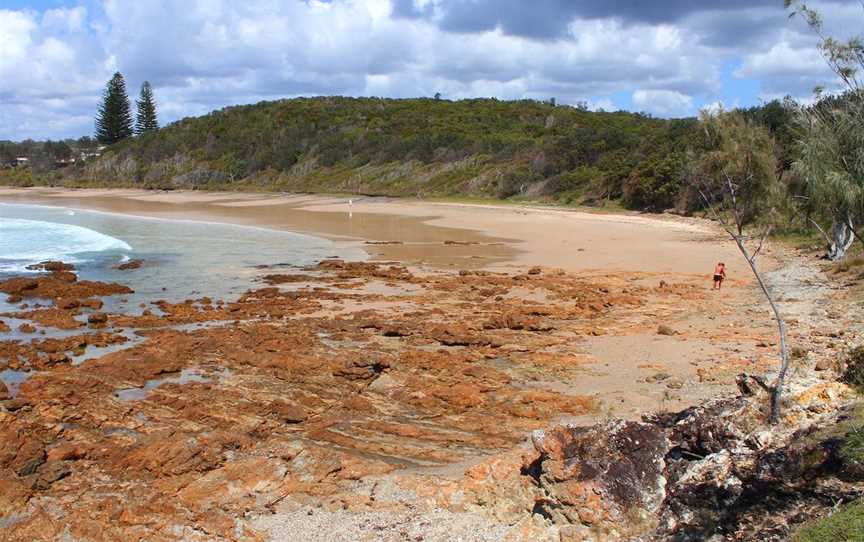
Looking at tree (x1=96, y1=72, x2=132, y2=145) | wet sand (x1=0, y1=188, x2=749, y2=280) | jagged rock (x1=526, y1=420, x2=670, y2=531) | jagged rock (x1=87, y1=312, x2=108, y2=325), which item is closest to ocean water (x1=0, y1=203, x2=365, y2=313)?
jagged rock (x1=87, y1=312, x2=108, y2=325)

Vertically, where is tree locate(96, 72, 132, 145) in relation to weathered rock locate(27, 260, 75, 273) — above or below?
above

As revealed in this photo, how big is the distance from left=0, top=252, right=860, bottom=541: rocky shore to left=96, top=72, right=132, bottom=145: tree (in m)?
95.3

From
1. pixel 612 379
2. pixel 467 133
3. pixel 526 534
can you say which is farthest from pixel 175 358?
pixel 467 133

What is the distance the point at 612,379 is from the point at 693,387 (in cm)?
111

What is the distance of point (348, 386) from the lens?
10570 millimetres

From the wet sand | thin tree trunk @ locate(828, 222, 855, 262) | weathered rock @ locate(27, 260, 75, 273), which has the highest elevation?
thin tree trunk @ locate(828, 222, 855, 262)

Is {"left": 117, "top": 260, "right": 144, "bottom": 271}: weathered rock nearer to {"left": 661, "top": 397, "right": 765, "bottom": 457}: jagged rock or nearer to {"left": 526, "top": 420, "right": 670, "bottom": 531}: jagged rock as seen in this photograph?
{"left": 526, "top": 420, "right": 670, "bottom": 531}: jagged rock

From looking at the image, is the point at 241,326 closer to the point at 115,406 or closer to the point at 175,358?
the point at 175,358

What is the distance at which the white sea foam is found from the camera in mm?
26078

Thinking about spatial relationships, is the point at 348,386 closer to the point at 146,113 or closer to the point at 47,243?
the point at 47,243

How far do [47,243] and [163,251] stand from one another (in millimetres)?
7003

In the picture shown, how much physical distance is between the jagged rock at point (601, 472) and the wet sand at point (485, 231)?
46.5 ft

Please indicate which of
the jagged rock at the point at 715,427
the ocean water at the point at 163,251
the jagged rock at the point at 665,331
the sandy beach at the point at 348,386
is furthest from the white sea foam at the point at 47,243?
the jagged rock at the point at 715,427

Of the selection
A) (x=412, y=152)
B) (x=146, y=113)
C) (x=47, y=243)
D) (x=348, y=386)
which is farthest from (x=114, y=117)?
(x=348, y=386)
